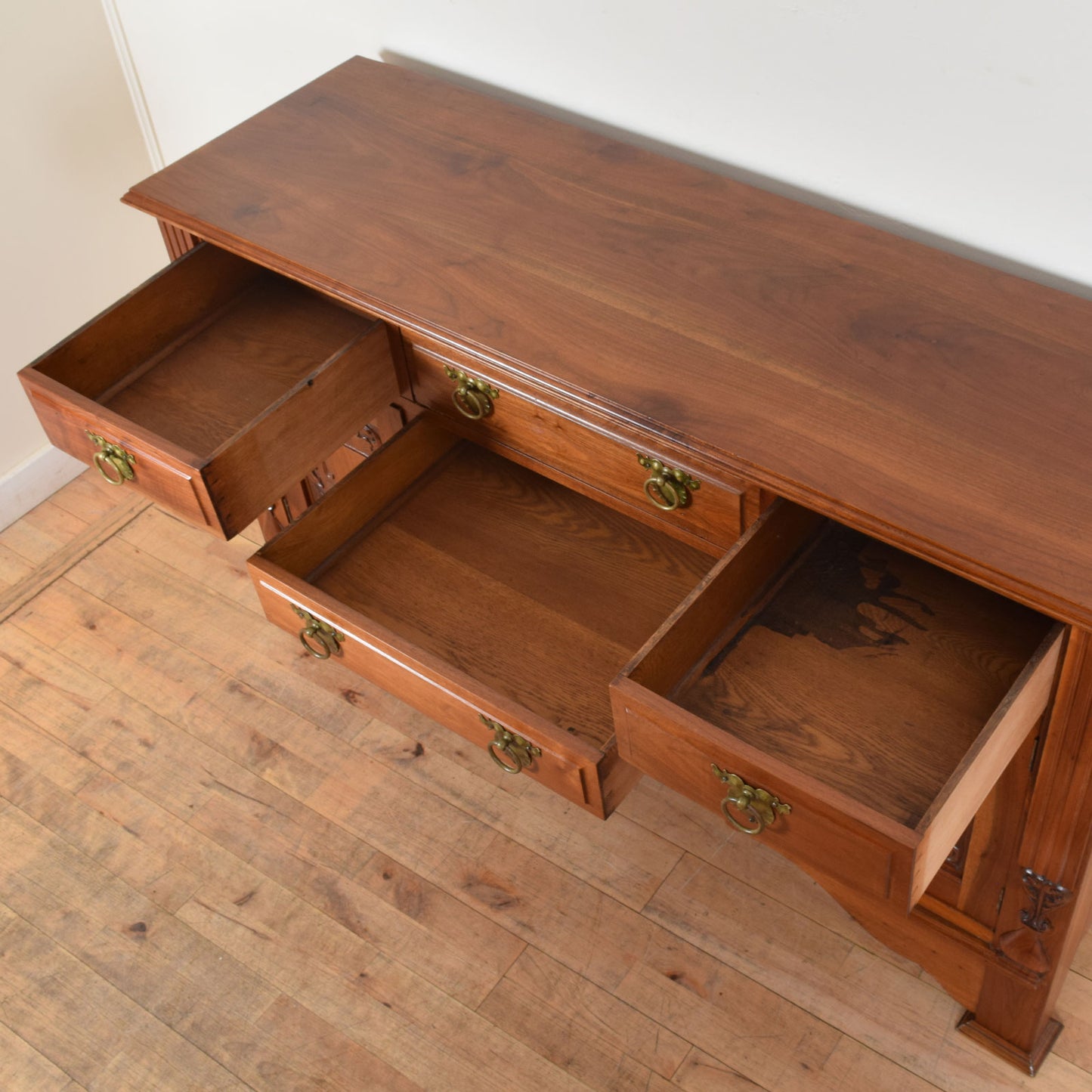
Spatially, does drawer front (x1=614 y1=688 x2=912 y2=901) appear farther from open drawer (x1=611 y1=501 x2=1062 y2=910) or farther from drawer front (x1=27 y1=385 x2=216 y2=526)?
drawer front (x1=27 y1=385 x2=216 y2=526)

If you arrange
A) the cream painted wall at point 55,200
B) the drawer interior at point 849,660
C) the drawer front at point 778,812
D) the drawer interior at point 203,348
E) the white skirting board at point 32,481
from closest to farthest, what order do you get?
the drawer front at point 778,812
the drawer interior at point 849,660
the drawer interior at point 203,348
the cream painted wall at point 55,200
the white skirting board at point 32,481

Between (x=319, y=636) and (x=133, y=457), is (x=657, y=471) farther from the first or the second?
(x=133, y=457)

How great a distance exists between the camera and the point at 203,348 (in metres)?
1.69

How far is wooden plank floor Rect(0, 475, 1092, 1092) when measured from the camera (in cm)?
160

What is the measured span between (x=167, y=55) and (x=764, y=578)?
55.3 inches

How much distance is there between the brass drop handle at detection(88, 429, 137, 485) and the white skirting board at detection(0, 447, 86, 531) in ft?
3.02

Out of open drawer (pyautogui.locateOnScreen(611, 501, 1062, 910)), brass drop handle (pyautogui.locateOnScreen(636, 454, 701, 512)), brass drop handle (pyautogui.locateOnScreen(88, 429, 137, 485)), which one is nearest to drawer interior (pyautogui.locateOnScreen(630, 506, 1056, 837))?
open drawer (pyautogui.locateOnScreen(611, 501, 1062, 910))

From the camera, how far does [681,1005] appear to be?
1.63m

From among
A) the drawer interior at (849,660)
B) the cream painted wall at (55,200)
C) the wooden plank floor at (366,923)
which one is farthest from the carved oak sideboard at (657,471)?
the cream painted wall at (55,200)

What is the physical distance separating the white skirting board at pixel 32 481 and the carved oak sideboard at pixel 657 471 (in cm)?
81

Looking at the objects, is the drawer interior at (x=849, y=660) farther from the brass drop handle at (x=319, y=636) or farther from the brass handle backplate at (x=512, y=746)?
the brass drop handle at (x=319, y=636)

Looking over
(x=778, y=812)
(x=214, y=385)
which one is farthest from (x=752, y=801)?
(x=214, y=385)

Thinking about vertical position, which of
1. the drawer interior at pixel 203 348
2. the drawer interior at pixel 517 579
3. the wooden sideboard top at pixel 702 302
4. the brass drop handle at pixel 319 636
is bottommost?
the drawer interior at pixel 517 579

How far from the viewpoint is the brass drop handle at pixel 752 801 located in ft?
3.71
